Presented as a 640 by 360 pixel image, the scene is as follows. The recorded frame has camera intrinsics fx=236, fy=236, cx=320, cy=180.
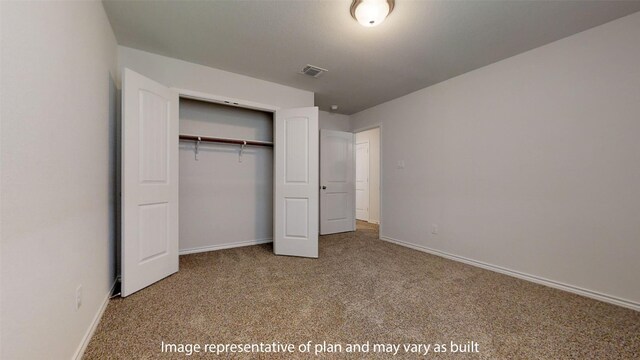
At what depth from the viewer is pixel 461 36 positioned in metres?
2.22

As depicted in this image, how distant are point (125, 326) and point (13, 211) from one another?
1.19 metres

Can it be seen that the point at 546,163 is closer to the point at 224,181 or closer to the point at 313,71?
the point at 313,71

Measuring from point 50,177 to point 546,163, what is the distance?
3725mm

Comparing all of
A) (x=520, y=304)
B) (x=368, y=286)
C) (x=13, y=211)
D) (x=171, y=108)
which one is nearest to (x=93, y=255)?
(x=13, y=211)

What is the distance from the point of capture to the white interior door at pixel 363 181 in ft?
19.5

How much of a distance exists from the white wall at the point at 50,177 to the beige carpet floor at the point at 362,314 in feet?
1.27

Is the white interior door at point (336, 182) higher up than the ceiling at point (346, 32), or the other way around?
the ceiling at point (346, 32)

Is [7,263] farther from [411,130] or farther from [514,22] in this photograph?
[411,130]

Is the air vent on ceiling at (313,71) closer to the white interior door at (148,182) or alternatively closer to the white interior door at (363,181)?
the white interior door at (148,182)

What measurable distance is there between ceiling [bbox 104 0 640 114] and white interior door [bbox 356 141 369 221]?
304 centimetres

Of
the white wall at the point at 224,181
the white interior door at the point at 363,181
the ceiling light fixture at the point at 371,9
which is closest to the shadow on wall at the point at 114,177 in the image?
the white wall at the point at 224,181

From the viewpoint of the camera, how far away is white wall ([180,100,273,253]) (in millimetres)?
3109

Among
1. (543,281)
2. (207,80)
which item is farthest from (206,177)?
(543,281)

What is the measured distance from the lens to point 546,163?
7.71 feet
